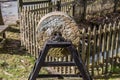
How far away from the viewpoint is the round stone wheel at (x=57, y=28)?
4680 millimetres

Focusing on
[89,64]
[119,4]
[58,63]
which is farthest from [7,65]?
[119,4]

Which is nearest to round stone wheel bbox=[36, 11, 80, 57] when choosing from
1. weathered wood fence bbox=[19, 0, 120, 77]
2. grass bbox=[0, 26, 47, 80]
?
weathered wood fence bbox=[19, 0, 120, 77]

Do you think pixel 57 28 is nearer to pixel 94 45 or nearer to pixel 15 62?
pixel 94 45

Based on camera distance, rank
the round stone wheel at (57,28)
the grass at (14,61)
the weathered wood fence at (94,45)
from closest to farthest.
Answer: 1. the round stone wheel at (57,28)
2. the weathered wood fence at (94,45)
3. the grass at (14,61)

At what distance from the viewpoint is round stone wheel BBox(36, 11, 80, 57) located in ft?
15.4

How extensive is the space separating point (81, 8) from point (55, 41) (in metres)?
8.57

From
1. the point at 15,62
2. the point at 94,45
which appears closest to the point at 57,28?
the point at 94,45

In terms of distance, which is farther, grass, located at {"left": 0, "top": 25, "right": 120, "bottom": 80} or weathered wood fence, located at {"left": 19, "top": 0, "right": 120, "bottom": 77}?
grass, located at {"left": 0, "top": 25, "right": 120, "bottom": 80}

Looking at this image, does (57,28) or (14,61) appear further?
(14,61)

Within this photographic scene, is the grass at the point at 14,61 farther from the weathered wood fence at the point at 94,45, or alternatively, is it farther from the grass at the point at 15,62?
A: the weathered wood fence at the point at 94,45

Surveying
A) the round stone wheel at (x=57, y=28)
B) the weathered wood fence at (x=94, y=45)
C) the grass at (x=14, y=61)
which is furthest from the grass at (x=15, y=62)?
the round stone wheel at (x=57, y=28)

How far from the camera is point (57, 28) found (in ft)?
15.4

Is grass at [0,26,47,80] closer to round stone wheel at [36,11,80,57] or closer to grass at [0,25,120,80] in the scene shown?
grass at [0,25,120,80]

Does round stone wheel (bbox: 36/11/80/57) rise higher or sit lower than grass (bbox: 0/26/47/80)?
higher
